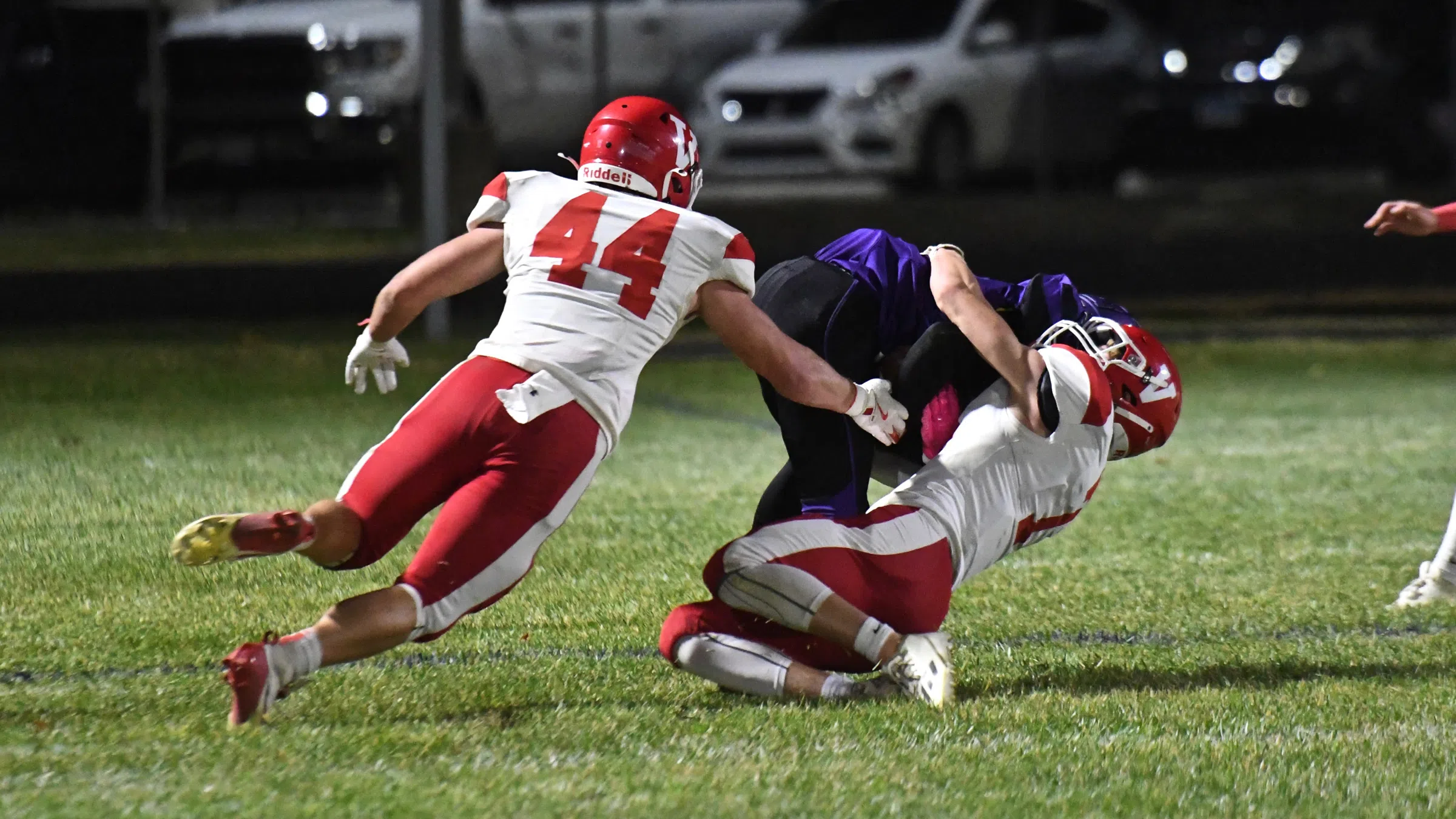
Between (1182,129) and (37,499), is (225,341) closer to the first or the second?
(37,499)

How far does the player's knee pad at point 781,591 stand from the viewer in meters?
4.33

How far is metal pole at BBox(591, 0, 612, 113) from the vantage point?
1455 centimetres

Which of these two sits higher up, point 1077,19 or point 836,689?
point 1077,19

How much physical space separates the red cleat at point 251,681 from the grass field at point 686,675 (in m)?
0.05

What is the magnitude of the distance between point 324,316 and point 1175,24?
7.59 meters

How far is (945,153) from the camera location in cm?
1497

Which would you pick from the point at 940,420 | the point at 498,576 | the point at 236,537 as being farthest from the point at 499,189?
the point at 940,420

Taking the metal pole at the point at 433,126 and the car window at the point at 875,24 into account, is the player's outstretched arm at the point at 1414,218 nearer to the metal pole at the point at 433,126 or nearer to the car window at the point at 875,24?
Answer: the metal pole at the point at 433,126

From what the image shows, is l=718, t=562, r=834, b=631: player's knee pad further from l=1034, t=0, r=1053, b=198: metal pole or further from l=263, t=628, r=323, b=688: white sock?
l=1034, t=0, r=1053, b=198: metal pole

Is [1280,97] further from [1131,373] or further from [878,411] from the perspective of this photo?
[878,411]

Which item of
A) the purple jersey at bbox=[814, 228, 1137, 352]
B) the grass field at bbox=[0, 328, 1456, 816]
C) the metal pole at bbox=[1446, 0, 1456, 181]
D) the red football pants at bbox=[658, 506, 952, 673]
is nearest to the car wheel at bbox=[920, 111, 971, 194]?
the metal pole at bbox=[1446, 0, 1456, 181]

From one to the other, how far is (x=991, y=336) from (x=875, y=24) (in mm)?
10714

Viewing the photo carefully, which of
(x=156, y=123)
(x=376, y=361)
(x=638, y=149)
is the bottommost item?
(x=156, y=123)

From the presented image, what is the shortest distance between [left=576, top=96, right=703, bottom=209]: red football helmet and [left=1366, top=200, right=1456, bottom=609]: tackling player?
A: 2101mm
